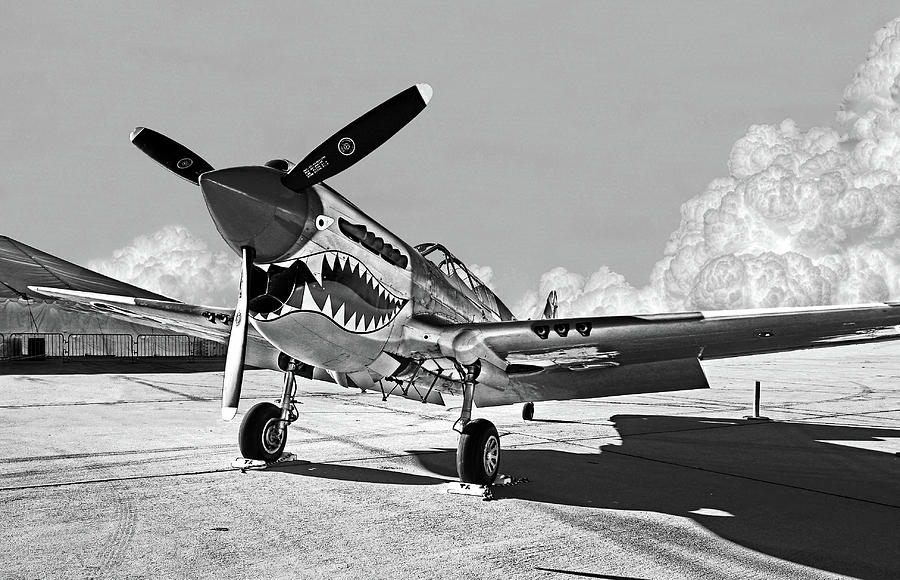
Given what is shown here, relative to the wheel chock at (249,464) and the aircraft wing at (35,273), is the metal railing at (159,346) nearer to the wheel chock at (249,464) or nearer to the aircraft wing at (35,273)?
the aircraft wing at (35,273)

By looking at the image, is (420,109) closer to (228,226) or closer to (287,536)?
(228,226)

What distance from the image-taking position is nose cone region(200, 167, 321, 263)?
6.54 m

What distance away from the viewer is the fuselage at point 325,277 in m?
6.66

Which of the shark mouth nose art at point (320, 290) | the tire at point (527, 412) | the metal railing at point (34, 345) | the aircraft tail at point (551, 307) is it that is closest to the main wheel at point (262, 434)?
the shark mouth nose art at point (320, 290)

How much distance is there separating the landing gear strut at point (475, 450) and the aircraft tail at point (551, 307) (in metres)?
8.50

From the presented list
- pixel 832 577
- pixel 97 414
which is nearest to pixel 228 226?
pixel 832 577

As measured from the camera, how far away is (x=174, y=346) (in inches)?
1961

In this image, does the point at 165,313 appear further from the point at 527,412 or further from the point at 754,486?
the point at 527,412

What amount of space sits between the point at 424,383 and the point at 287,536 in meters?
3.84

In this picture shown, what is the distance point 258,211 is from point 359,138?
1.18 metres

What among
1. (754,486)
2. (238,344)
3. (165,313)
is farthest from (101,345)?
(754,486)

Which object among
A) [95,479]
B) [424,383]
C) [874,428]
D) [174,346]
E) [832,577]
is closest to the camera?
[832,577]

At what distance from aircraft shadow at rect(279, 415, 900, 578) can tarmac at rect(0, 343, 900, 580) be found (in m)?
0.03

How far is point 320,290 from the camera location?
7277 mm
